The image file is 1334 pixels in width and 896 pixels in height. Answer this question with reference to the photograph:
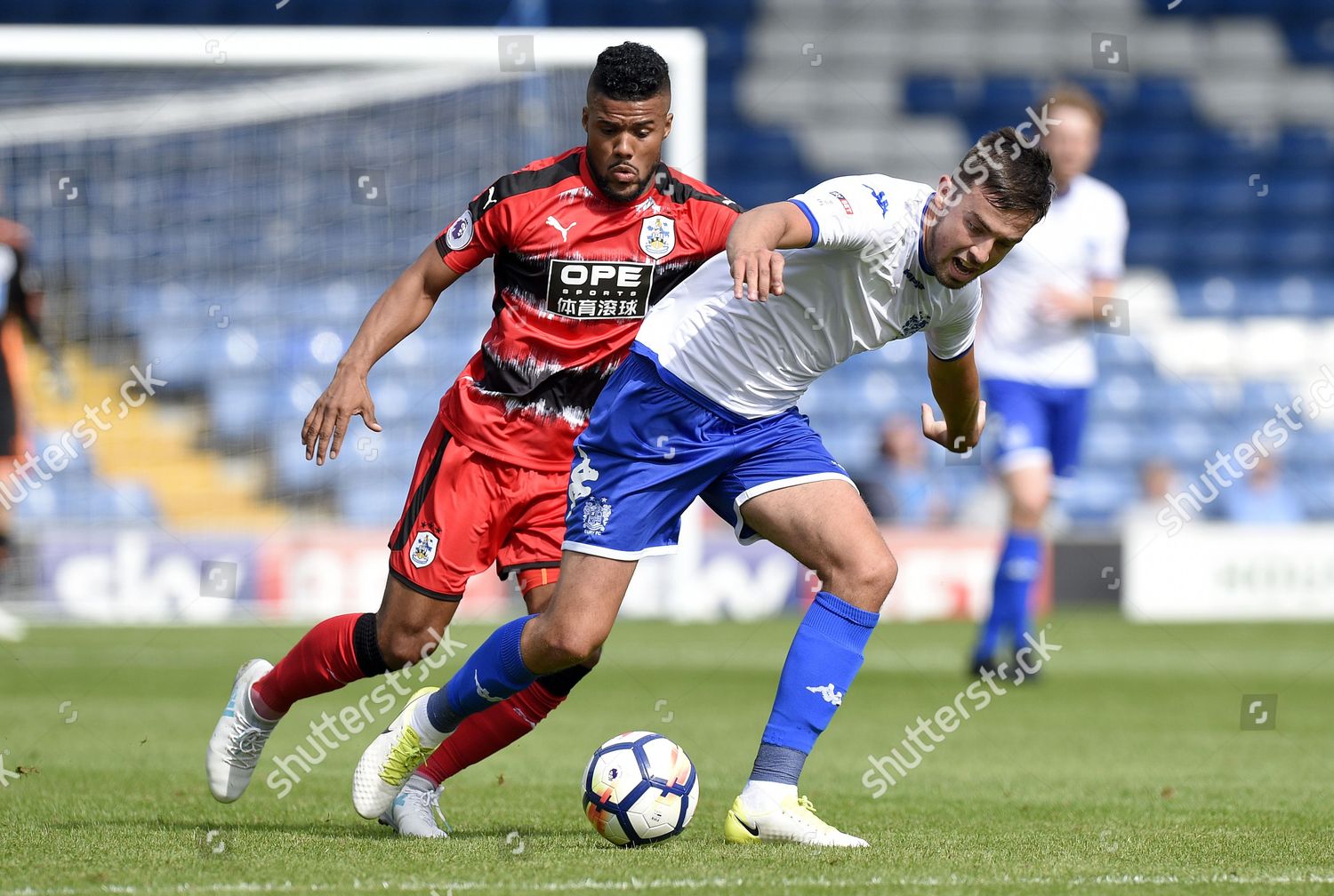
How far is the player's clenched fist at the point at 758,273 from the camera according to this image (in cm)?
358

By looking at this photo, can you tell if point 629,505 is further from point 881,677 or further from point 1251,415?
point 1251,415

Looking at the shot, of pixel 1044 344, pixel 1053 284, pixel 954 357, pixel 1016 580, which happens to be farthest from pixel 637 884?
pixel 1053 284

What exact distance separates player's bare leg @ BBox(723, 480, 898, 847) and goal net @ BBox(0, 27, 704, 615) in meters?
7.73

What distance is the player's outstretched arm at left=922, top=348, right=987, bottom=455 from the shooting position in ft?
15.4

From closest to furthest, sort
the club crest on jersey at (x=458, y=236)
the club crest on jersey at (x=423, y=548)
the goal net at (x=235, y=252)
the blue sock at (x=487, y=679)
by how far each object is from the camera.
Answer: the blue sock at (x=487, y=679)
the club crest on jersey at (x=458, y=236)
the club crest on jersey at (x=423, y=548)
the goal net at (x=235, y=252)

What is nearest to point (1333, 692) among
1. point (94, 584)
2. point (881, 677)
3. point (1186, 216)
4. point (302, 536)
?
point (881, 677)

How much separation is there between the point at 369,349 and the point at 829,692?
4.97ft

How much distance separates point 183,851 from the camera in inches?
158

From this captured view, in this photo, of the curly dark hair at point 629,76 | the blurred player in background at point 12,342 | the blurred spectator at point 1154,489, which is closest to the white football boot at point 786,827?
the curly dark hair at point 629,76

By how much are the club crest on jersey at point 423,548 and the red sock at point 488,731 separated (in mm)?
459

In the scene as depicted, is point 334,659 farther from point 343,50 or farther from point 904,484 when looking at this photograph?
point 904,484

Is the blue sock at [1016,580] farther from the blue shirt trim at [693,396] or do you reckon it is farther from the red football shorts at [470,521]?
the blue shirt trim at [693,396]

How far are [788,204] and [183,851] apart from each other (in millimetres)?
2129

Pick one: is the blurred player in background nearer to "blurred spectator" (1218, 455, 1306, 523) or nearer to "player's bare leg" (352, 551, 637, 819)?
"player's bare leg" (352, 551, 637, 819)
